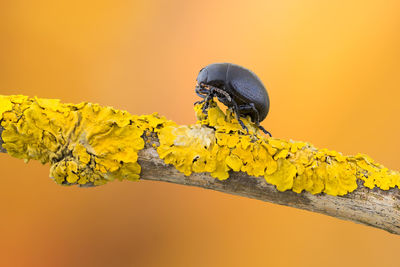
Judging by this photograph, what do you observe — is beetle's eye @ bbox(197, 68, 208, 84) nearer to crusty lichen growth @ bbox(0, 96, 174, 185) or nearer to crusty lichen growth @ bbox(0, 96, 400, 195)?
crusty lichen growth @ bbox(0, 96, 400, 195)

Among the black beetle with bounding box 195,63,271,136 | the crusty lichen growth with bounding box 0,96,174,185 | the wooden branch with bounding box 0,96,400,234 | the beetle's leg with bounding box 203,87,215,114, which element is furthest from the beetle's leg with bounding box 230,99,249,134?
the crusty lichen growth with bounding box 0,96,174,185

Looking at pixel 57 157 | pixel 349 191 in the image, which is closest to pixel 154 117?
pixel 57 157

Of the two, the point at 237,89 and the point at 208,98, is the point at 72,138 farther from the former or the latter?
the point at 237,89

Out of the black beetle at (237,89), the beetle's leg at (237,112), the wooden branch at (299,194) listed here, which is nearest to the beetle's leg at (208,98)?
the black beetle at (237,89)

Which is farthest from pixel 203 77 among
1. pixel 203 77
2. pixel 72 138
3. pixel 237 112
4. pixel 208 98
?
pixel 72 138

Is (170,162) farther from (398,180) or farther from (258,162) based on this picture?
(398,180)

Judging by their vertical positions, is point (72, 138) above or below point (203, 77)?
below
